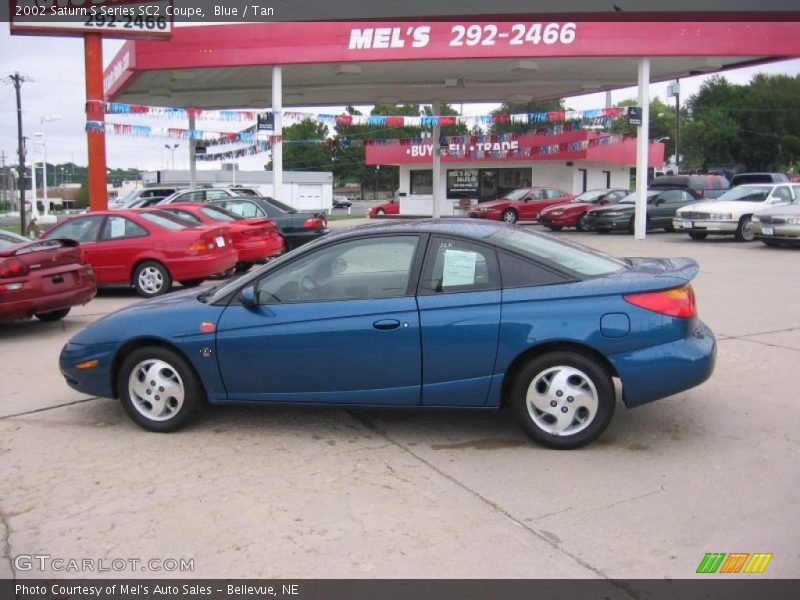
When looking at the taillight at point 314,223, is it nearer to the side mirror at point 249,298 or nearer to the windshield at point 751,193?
the side mirror at point 249,298

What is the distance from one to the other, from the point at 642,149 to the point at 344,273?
19.1 m

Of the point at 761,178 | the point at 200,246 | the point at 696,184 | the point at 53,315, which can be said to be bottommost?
the point at 53,315

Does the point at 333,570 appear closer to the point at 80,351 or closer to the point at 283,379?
the point at 283,379

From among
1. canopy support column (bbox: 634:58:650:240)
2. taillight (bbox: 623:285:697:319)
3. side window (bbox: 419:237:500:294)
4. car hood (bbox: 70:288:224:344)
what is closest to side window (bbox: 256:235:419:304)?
side window (bbox: 419:237:500:294)

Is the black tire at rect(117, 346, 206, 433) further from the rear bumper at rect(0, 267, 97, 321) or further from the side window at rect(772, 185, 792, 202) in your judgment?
the side window at rect(772, 185, 792, 202)

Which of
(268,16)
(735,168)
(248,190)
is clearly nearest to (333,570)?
(248,190)

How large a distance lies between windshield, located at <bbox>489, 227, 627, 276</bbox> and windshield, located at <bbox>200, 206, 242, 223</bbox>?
30.7 feet

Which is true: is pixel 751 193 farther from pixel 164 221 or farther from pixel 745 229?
pixel 164 221

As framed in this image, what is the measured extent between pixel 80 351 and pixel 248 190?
15157 millimetres

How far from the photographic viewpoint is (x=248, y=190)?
20.3 metres

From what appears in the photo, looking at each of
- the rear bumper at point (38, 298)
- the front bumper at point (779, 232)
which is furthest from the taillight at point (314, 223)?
the front bumper at point (779, 232)

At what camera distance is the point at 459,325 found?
4918 millimetres

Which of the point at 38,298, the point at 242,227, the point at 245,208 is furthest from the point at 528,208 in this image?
the point at 38,298

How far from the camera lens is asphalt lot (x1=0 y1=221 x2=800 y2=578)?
3.70 meters
